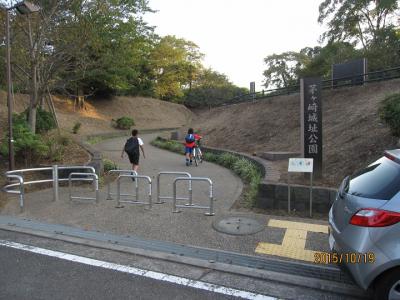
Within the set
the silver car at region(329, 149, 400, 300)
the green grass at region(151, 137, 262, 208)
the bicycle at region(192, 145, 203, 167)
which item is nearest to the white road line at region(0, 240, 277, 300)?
the silver car at region(329, 149, 400, 300)

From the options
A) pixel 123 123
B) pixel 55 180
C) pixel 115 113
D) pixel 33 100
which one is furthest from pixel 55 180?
pixel 115 113

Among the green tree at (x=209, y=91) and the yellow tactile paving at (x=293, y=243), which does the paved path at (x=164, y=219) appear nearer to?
the yellow tactile paving at (x=293, y=243)

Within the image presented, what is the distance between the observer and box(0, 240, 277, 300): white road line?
3.90 metres

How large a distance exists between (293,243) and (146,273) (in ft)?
7.42

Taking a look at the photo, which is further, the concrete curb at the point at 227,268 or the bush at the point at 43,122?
the bush at the point at 43,122

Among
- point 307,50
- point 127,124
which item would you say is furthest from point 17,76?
point 307,50

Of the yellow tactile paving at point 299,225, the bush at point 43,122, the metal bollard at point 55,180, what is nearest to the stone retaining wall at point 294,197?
the yellow tactile paving at point 299,225

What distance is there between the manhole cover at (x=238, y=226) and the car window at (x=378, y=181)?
7.54 ft

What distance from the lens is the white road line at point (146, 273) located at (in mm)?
3898

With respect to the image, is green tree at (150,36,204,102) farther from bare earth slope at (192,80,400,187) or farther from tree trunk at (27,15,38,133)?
tree trunk at (27,15,38,133)

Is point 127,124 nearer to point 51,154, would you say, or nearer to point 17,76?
point 17,76

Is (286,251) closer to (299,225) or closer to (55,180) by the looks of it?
(299,225)

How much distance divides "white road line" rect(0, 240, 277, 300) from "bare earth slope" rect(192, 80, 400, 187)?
4.39 metres

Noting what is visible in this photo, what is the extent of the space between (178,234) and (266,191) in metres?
2.13
